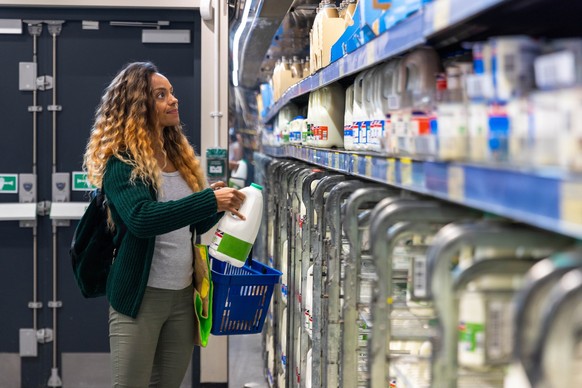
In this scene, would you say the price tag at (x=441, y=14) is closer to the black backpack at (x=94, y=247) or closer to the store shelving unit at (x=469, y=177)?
the store shelving unit at (x=469, y=177)

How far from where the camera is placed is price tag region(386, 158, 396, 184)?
1830mm

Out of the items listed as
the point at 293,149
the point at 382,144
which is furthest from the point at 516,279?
the point at 293,149

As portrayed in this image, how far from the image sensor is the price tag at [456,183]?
4.28 feet

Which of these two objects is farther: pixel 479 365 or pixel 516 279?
pixel 479 365

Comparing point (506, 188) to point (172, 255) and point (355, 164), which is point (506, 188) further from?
point (172, 255)

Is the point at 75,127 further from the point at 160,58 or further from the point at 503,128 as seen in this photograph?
the point at 503,128

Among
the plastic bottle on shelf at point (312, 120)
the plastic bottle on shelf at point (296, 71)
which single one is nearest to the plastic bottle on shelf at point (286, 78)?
the plastic bottle on shelf at point (296, 71)

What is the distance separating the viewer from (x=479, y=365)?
150 centimetres

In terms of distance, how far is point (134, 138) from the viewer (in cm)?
345

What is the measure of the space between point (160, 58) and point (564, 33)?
4534 mm

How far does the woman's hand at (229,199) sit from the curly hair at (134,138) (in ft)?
0.81

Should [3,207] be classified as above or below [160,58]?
below

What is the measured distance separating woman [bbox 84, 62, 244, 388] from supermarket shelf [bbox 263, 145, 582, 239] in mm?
1604

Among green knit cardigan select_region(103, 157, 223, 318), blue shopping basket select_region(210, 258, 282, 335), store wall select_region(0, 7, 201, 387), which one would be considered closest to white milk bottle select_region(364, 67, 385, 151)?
green knit cardigan select_region(103, 157, 223, 318)
